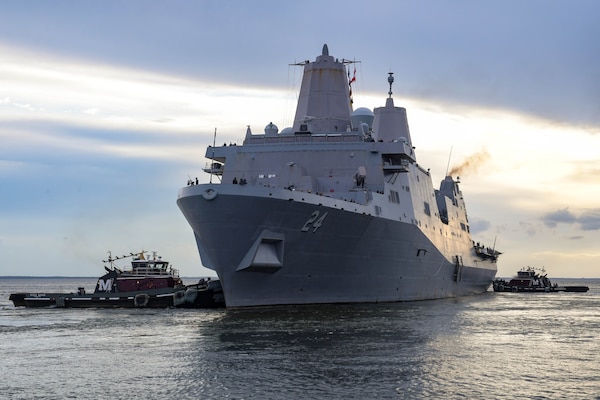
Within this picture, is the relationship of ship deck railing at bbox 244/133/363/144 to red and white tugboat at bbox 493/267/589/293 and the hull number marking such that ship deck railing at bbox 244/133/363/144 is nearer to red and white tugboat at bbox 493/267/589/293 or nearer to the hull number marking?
the hull number marking

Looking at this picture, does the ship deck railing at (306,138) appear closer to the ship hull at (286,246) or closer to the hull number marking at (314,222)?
the ship hull at (286,246)

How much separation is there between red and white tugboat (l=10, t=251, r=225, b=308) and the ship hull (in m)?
7.65

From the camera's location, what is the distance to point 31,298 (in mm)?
46188

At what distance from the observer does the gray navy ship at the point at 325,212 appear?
32.0 m

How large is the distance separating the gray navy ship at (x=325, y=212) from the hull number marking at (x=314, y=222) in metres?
0.05

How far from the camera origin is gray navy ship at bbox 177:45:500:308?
105ft

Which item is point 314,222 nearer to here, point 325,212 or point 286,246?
point 325,212

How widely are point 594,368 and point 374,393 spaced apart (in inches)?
293

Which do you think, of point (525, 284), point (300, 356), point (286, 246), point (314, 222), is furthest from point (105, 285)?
point (525, 284)

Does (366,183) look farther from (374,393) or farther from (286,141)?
(374,393)

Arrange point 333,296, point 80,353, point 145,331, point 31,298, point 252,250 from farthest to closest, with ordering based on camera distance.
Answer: point 31,298 < point 333,296 < point 252,250 < point 145,331 < point 80,353

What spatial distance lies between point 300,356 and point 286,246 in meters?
11.1

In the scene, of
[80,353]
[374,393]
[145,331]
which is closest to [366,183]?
[145,331]

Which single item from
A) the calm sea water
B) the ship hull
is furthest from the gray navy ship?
the calm sea water
